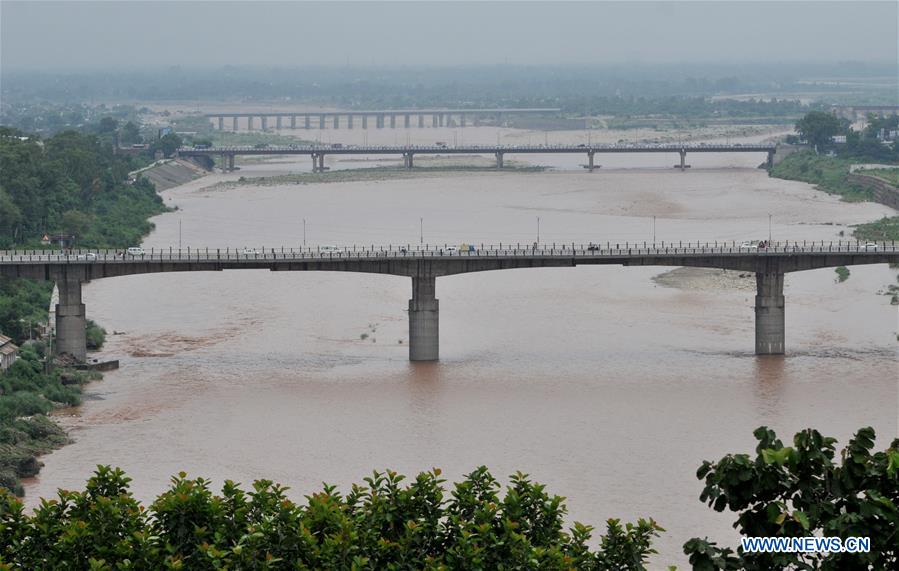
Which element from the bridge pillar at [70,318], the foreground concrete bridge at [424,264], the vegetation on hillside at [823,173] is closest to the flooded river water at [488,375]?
the foreground concrete bridge at [424,264]

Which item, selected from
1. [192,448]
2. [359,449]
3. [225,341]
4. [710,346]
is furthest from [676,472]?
[225,341]

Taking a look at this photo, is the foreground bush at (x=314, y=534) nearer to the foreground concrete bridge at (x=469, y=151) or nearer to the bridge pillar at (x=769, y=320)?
the bridge pillar at (x=769, y=320)

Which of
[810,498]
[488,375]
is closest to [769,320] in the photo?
[488,375]

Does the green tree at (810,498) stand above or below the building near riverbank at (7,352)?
above

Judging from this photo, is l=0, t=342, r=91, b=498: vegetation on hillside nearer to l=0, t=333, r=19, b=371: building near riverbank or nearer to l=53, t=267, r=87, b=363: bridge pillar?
l=0, t=333, r=19, b=371: building near riverbank

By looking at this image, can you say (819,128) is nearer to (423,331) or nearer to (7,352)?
(423,331)

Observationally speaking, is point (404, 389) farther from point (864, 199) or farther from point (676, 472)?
point (864, 199)

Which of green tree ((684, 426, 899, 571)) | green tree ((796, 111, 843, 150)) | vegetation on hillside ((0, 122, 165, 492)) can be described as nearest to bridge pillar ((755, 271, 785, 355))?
vegetation on hillside ((0, 122, 165, 492))

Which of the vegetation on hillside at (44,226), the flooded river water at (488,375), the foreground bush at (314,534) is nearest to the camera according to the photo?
the foreground bush at (314,534)
